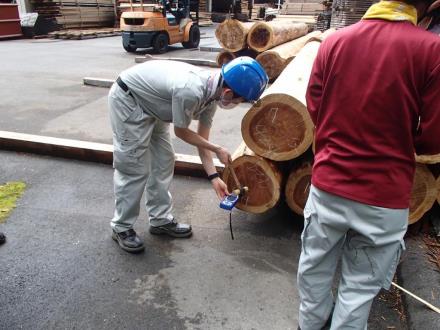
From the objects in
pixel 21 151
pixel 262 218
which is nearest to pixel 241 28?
pixel 21 151

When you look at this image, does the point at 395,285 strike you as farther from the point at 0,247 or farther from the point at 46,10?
the point at 46,10

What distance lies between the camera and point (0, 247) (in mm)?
3061

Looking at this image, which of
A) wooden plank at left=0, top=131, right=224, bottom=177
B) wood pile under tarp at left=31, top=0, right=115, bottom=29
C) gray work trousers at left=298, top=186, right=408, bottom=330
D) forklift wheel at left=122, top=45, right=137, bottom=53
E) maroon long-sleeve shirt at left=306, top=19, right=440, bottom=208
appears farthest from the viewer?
wood pile under tarp at left=31, top=0, right=115, bottom=29

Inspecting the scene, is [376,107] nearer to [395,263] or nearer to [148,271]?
[395,263]

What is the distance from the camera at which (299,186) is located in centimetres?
322

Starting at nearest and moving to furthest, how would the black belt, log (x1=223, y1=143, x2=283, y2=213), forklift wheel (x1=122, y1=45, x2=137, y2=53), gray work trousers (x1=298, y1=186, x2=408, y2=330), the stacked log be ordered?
gray work trousers (x1=298, y1=186, x2=408, y2=330)
the black belt
log (x1=223, y1=143, x2=283, y2=213)
the stacked log
forklift wheel (x1=122, y1=45, x2=137, y2=53)

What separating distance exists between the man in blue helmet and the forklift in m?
9.97

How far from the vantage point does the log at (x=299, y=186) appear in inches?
123

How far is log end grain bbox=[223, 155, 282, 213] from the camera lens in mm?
3109

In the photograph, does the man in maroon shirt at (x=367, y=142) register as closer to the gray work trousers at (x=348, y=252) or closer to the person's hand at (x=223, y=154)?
the gray work trousers at (x=348, y=252)

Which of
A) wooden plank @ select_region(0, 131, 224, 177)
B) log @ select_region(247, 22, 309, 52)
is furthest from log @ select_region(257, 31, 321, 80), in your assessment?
wooden plank @ select_region(0, 131, 224, 177)

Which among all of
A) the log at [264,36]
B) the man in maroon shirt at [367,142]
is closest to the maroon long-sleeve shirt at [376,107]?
the man in maroon shirt at [367,142]

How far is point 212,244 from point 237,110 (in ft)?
14.0

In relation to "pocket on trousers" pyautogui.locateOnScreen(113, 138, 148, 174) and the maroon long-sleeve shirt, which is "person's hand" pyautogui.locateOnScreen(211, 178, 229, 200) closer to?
"pocket on trousers" pyautogui.locateOnScreen(113, 138, 148, 174)
